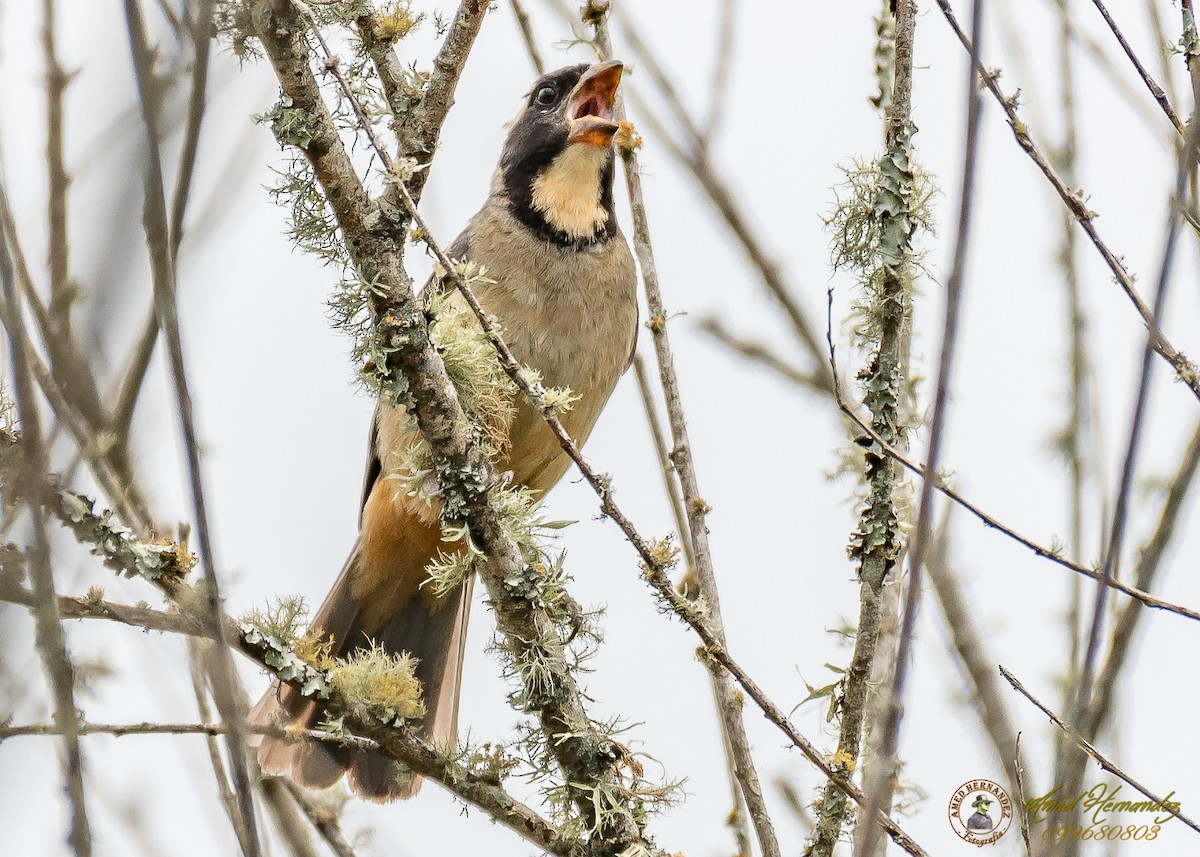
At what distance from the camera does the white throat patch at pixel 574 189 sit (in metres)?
5.04

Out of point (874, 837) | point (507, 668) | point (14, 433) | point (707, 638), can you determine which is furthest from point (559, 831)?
point (874, 837)

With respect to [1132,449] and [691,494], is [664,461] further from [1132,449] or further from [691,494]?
[1132,449]

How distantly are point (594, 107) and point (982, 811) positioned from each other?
3.21 meters

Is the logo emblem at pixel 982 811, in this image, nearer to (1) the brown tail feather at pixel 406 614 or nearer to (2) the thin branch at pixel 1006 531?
(2) the thin branch at pixel 1006 531

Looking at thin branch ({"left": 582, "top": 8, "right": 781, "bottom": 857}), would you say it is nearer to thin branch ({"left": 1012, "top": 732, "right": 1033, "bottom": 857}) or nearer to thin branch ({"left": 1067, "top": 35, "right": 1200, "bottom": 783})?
thin branch ({"left": 1012, "top": 732, "right": 1033, "bottom": 857})

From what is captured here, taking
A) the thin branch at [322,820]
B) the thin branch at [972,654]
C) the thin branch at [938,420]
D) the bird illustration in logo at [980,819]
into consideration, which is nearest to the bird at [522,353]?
the thin branch at [322,820]

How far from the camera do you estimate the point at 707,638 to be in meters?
2.98

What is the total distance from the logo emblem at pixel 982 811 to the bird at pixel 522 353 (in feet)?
5.98

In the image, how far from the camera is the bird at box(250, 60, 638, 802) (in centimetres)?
454

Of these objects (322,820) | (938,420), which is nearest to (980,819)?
(322,820)

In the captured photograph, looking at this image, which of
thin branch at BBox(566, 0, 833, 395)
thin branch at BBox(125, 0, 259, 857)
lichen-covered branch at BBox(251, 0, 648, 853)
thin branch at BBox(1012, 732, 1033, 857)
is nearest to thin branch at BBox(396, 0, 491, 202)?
lichen-covered branch at BBox(251, 0, 648, 853)

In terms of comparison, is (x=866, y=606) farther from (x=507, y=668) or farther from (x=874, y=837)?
(x=874, y=837)

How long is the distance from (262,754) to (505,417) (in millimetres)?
1431

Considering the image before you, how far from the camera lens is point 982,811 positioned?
3129 mm
